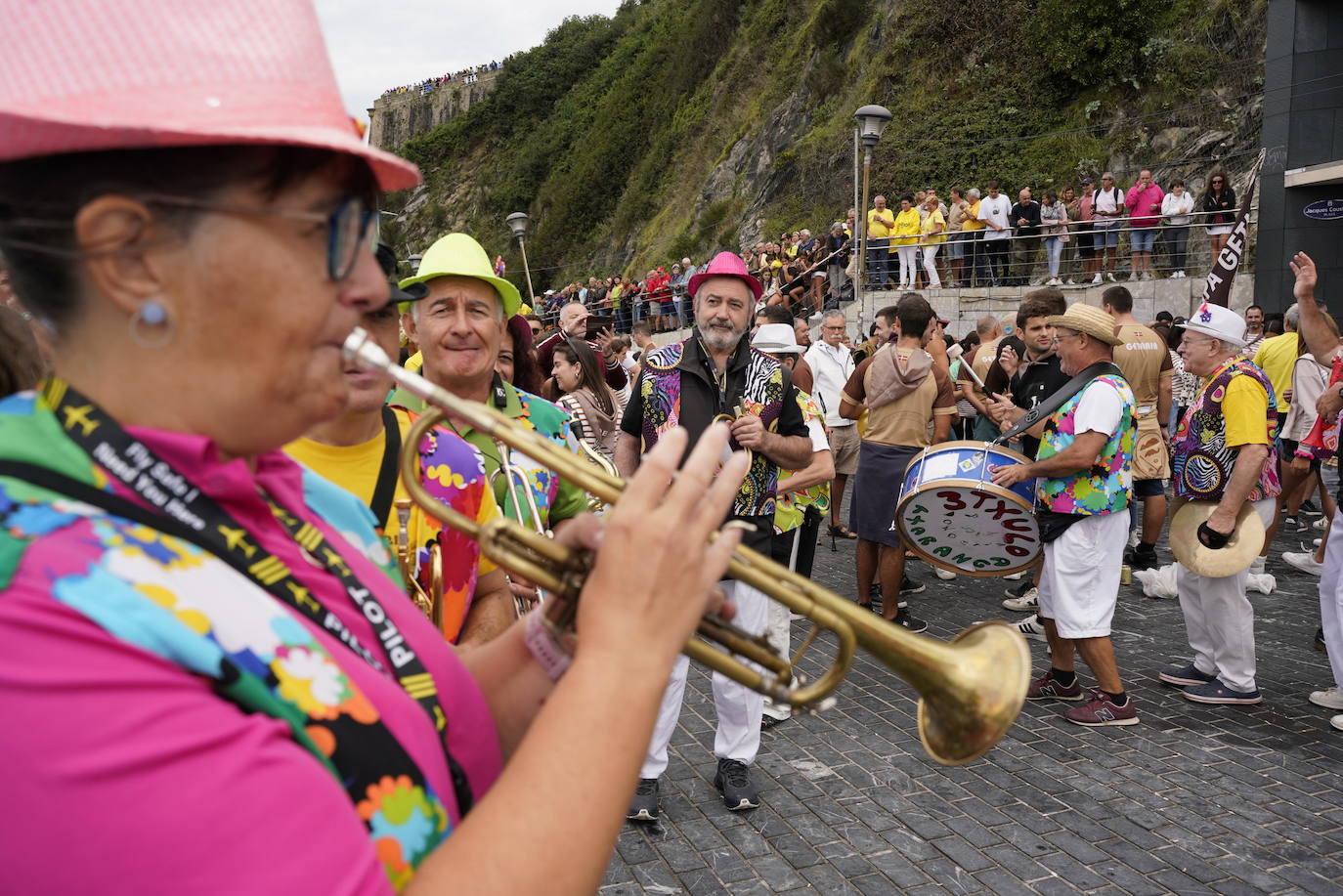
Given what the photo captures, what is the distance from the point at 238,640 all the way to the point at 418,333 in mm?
2642

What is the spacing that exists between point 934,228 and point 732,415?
16901 mm

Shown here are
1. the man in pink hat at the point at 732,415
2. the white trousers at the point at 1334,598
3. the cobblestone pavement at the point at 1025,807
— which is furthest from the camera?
the white trousers at the point at 1334,598

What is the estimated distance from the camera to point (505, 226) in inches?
2630

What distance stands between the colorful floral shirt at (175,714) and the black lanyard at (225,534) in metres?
0.01

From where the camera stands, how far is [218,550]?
1.06m

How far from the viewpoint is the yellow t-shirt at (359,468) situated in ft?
8.51

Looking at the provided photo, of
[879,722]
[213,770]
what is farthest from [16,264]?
[879,722]

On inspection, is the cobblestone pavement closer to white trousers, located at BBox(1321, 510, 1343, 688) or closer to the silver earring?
white trousers, located at BBox(1321, 510, 1343, 688)

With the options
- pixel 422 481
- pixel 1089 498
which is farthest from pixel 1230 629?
pixel 422 481

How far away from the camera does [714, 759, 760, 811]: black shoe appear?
4.66 meters

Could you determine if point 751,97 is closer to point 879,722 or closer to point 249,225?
point 879,722

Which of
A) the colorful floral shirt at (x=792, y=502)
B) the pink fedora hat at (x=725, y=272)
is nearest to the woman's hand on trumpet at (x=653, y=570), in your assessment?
the colorful floral shirt at (x=792, y=502)

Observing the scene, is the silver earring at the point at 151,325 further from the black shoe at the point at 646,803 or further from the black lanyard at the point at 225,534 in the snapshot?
the black shoe at the point at 646,803

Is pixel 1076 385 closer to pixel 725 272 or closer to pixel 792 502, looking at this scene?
pixel 792 502
